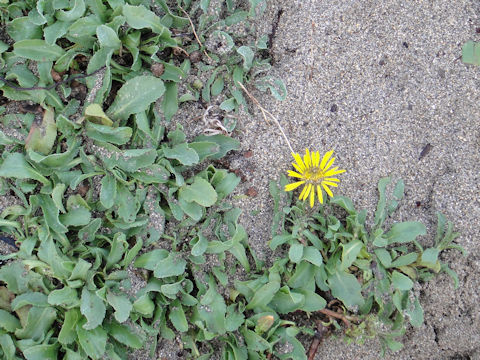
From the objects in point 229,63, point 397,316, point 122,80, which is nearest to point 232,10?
point 229,63

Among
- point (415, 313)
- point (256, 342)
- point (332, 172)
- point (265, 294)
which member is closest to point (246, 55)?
point (332, 172)

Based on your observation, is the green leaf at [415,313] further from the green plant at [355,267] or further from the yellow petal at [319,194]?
the yellow petal at [319,194]

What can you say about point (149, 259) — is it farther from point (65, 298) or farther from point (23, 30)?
point (23, 30)

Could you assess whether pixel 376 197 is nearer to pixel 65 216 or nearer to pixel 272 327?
pixel 272 327

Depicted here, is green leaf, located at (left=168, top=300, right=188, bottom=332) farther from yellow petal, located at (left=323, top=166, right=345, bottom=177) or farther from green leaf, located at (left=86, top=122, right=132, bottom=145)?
yellow petal, located at (left=323, top=166, right=345, bottom=177)

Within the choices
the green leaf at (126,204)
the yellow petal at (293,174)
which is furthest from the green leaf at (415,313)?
the green leaf at (126,204)

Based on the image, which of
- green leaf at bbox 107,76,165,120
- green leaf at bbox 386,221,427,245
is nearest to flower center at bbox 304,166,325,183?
green leaf at bbox 386,221,427,245
